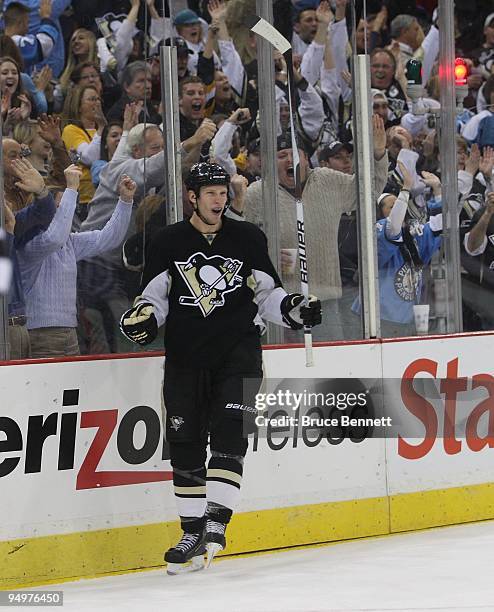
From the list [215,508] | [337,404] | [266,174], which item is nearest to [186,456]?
[215,508]

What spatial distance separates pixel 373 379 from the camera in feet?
21.4

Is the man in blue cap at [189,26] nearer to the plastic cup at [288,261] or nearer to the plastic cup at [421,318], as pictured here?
the plastic cup at [288,261]

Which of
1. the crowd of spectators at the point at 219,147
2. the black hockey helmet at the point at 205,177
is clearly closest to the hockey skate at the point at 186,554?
the crowd of spectators at the point at 219,147

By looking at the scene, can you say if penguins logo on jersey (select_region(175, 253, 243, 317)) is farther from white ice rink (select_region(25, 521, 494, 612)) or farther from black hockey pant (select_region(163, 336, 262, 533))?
white ice rink (select_region(25, 521, 494, 612))

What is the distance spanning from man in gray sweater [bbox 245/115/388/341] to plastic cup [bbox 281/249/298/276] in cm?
2

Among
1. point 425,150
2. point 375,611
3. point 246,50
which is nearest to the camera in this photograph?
point 375,611

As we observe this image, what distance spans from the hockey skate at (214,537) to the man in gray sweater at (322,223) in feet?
4.61

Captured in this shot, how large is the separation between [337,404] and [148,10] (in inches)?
74.8

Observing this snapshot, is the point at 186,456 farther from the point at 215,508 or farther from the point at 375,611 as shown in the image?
the point at 375,611

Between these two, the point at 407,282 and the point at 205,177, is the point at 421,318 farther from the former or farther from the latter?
the point at 205,177

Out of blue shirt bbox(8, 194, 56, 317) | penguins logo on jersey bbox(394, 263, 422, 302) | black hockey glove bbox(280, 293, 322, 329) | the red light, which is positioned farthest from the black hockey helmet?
the red light

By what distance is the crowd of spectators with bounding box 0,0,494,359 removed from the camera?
579 centimetres

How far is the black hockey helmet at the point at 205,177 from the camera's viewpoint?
558 cm

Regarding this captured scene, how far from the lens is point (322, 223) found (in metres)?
6.77
